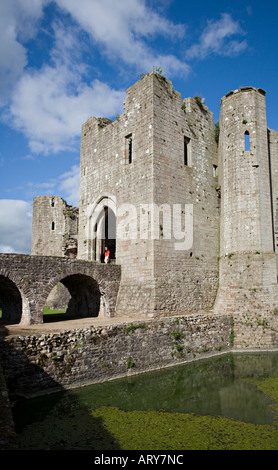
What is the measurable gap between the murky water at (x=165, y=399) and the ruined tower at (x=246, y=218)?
2.72 metres

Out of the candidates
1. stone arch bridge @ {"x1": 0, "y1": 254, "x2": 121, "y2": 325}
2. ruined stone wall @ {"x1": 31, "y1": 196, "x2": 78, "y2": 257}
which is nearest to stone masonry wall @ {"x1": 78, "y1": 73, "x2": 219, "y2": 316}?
stone arch bridge @ {"x1": 0, "y1": 254, "x2": 121, "y2": 325}

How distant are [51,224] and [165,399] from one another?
19.4 meters

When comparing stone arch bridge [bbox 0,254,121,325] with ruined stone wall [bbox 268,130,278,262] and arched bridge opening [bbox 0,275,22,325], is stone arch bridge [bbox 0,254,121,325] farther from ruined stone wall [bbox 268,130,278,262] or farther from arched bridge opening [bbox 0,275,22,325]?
ruined stone wall [bbox 268,130,278,262]

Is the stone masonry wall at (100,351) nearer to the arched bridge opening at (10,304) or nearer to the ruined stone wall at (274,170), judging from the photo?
the arched bridge opening at (10,304)

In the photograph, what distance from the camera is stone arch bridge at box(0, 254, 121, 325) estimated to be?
37.6 feet

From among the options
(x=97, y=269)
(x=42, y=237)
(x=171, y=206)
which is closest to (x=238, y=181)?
(x=171, y=206)

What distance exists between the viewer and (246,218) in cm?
1468

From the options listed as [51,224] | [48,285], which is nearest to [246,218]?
[48,285]

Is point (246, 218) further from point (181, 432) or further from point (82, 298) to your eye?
point (181, 432)

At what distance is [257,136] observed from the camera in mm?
15141

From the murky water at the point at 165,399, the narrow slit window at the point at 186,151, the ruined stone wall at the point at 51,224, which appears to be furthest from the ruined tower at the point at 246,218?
the ruined stone wall at the point at 51,224

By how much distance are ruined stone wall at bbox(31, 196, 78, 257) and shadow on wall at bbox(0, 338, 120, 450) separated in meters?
16.6

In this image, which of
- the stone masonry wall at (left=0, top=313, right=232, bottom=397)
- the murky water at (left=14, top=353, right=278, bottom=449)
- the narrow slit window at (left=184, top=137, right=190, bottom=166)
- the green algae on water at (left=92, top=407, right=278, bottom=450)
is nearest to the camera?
the green algae on water at (left=92, top=407, right=278, bottom=450)
